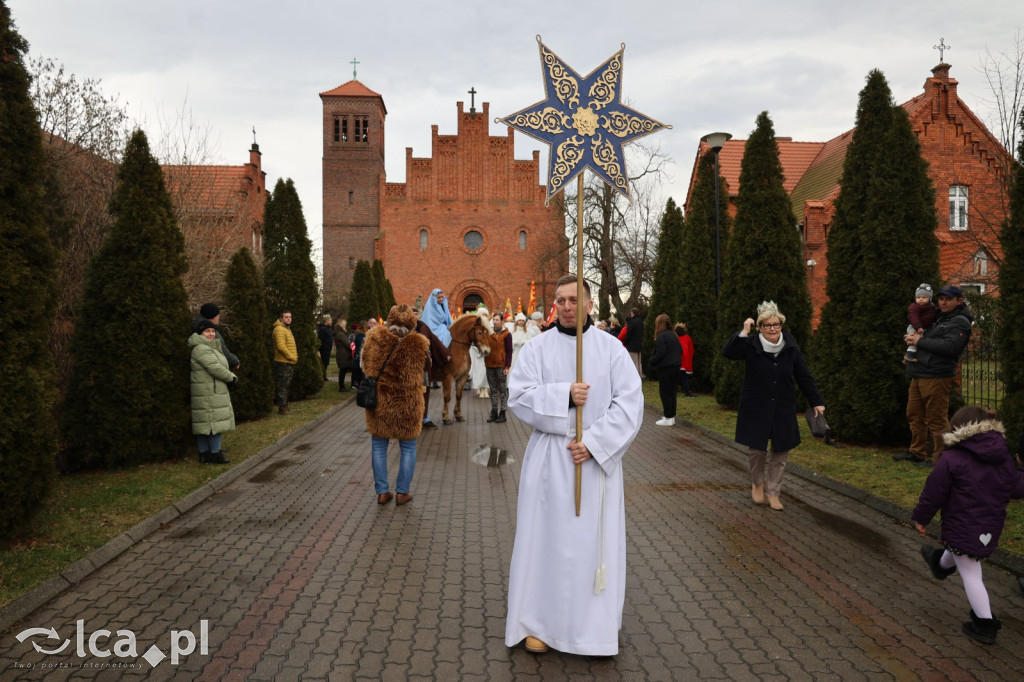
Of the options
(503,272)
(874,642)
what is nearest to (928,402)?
(874,642)

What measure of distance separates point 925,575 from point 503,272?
4384cm

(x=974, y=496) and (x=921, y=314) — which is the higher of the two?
(x=921, y=314)

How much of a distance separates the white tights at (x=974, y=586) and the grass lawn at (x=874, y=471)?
1.61 meters

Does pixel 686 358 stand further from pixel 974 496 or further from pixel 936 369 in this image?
pixel 974 496

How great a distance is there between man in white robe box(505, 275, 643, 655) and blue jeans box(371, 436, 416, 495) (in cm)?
337

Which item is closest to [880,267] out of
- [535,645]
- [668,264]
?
[535,645]

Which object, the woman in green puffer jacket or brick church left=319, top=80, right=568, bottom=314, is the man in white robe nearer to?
the woman in green puffer jacket

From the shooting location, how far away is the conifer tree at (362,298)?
26.0m

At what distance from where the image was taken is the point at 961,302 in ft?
26.2

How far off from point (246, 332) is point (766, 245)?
32.8 feet

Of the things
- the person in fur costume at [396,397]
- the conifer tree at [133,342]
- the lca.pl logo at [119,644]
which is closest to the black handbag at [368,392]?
the person in fur costume at [396,397]

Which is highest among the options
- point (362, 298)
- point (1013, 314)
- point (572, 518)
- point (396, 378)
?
point (362, 298)

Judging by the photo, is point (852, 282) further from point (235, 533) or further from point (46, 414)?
point (46, 414)

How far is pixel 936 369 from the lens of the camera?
8.21 metres
